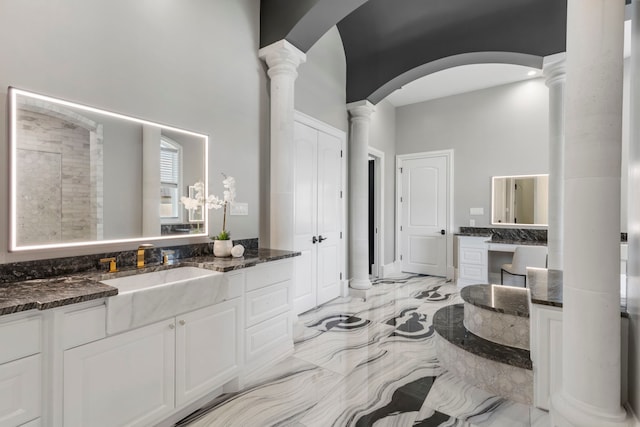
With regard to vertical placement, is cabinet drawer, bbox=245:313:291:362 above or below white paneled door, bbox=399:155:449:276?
below

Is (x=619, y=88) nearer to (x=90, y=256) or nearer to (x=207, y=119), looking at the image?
(x=207, y=119)

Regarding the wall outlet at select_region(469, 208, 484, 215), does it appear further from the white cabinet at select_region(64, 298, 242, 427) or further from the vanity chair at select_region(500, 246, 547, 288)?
the white cabinet at select_region(64, 298, 242, 427)

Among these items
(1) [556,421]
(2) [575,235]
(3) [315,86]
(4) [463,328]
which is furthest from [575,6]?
(3) [315,86]

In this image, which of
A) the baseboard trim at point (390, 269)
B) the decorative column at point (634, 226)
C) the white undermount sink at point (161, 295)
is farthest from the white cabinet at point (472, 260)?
the white undermount sink at point (161, 295)

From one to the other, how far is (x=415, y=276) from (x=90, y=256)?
5.13 m

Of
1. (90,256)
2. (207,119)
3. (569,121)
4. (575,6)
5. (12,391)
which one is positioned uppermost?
(575,6)

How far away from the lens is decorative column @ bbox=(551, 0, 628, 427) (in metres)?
1.31

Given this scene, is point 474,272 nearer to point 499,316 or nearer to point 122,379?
point 499,316

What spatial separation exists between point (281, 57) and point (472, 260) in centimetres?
415

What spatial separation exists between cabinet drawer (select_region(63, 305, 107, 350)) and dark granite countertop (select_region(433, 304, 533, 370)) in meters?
2.32

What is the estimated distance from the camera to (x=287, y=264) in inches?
102

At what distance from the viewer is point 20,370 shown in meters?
1.16

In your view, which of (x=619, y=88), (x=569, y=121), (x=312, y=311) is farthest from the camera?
(x=312, y=311)

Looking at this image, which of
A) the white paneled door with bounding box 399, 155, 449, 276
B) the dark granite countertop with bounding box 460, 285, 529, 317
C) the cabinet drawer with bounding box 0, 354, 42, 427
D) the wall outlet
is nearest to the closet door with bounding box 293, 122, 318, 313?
the dark granite countertop with bounding box 460, 285, 529, 317
